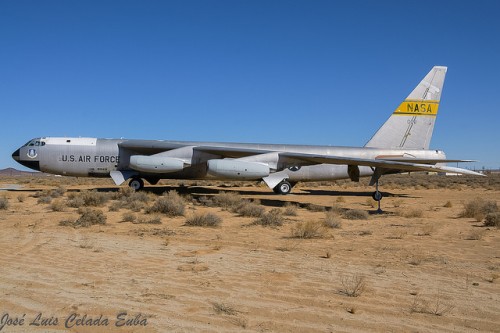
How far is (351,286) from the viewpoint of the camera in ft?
19.8

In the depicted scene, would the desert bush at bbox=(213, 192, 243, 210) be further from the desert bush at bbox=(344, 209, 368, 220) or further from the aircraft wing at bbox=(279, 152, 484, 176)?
the desert bush at bbox=(344, 209, 368, 220)

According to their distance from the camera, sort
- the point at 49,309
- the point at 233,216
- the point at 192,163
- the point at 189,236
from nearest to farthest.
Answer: the point at 49,309 → the point at 189,236 → the point at 233,216 → the point at 192,163

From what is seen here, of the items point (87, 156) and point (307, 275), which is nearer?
point (307, 275)

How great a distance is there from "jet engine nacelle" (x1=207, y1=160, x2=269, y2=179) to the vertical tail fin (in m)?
9.76

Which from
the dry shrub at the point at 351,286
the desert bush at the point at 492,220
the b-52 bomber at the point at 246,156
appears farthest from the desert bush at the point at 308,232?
→ the b-52 bomber at the point at 246,156

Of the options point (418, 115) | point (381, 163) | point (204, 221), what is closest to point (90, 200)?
point (204, 221)

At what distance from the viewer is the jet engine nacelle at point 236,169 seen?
2092 cm

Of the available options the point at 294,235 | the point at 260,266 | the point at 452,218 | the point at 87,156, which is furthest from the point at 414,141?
the point at 260,266

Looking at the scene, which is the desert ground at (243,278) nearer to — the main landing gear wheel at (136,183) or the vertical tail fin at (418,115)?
the main landing gear wheel at (136,183)

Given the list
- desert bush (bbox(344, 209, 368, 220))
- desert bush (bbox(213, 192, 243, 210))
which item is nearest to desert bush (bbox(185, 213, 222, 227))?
desert bush (bbox(213, 192, 243, 210))

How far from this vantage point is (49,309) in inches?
190

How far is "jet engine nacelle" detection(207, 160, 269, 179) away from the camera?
20922 millimetres

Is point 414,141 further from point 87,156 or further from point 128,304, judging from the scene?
point 128,304

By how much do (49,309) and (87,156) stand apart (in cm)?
1989
